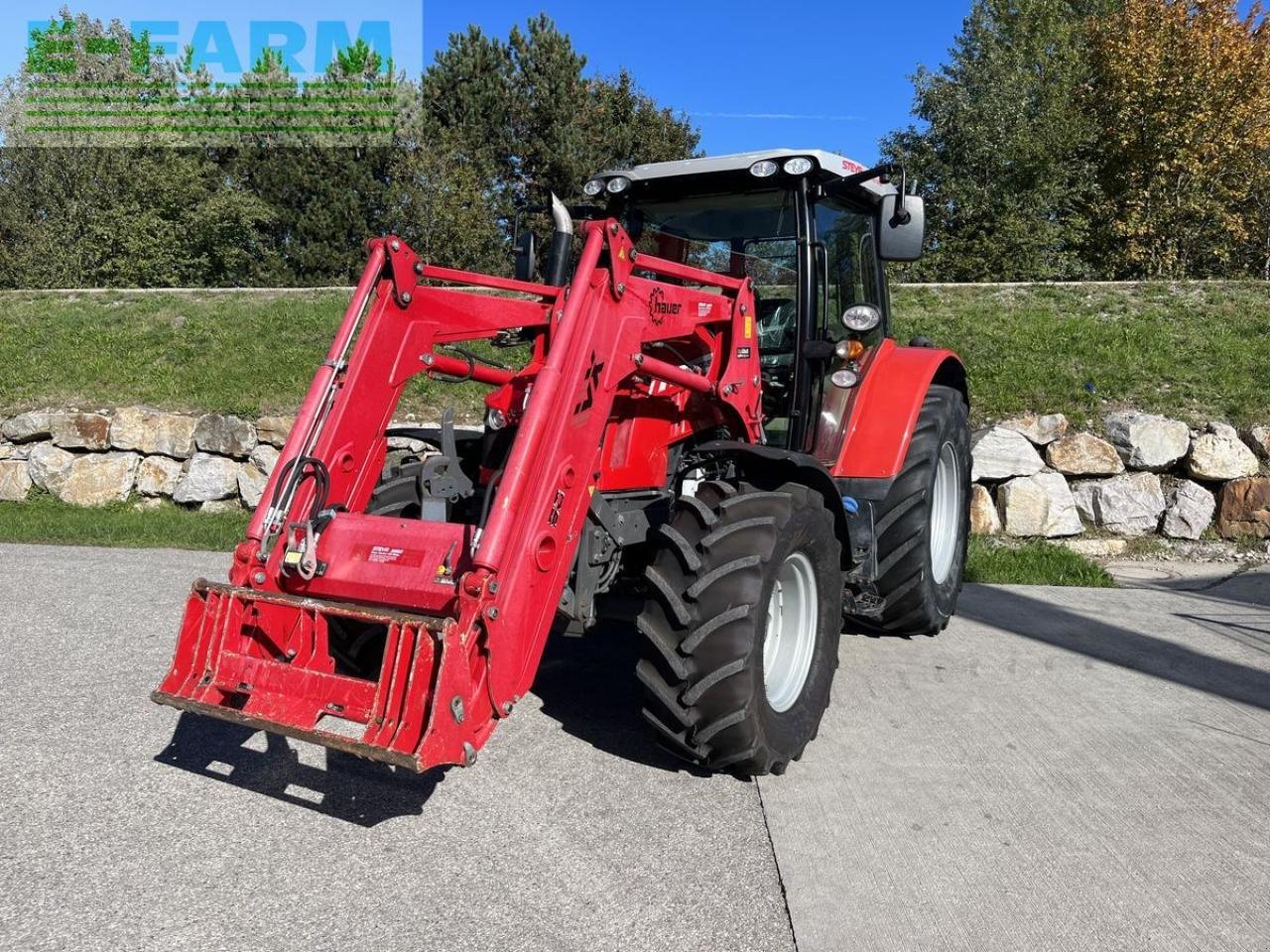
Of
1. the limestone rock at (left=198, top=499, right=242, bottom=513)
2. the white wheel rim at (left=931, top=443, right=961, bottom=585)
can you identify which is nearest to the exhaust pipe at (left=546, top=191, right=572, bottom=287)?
the white wheel rim at (left=931, top=443, right=961, bottom=585)

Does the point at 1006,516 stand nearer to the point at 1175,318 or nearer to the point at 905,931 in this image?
the point at 1175,318

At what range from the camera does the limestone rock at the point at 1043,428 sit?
351 inches

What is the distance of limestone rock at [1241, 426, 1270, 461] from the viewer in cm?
862

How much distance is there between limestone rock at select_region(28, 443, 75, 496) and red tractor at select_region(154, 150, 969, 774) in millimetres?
7387

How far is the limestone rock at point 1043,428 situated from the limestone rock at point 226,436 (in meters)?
7.32

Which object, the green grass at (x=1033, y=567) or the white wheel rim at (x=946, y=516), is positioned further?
the green grass at (x=1033, y=567)

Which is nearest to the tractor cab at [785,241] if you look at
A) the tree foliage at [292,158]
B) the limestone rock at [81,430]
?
the limestone rock at [81,430]

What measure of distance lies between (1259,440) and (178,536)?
9.40 m

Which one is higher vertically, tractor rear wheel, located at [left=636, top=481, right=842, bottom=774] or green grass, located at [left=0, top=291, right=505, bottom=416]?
green grass, located at [left=0, top=291, right=505, bottom=416]

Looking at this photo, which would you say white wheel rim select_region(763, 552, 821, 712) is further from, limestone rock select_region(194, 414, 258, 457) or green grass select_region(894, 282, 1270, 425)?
limestone rock select_region(194, 414, 258, 457)

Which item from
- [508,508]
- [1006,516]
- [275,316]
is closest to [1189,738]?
[508,508]

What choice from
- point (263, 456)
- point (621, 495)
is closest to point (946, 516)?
point (621, 495)

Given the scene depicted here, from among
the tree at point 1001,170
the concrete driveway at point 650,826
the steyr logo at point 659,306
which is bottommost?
the concrete driveway at point 650,826

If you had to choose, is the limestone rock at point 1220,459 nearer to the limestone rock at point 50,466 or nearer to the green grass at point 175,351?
the green grass at point 175,351
